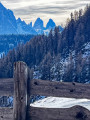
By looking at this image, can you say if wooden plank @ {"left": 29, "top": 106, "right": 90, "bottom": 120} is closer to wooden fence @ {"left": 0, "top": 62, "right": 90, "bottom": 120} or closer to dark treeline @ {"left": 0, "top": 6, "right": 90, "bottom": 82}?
wooden fence @ {"left": 0, "top": 62, "right": 90, "bottom": 120}

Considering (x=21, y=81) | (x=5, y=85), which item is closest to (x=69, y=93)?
(x=21, y=81)

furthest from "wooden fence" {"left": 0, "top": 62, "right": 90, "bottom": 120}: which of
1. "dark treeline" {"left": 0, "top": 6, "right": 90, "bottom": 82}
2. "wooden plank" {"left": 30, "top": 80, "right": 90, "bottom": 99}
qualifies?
"dark treeline" {"left": 0, "top": 6, "right": 90, "bottom": 82}

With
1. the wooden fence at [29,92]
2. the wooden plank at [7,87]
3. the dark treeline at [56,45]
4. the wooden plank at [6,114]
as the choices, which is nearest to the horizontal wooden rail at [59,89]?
the wooden fence at [29,92]

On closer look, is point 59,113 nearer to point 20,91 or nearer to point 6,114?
point 20,91

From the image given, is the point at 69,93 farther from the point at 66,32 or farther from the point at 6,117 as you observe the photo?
the point at 66,32

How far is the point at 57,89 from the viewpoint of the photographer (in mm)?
4383

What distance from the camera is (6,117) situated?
4305 millimetres

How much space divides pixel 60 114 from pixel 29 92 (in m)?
0.71

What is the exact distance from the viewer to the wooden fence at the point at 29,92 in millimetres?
4004

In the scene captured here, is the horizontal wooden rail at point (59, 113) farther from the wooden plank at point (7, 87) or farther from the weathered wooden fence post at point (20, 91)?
the wooden plank at point (7, 87)

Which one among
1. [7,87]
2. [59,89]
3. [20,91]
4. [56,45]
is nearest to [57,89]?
[59,89]

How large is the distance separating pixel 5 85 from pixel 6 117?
0.56m

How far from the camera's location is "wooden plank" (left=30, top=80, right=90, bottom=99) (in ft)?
14.3

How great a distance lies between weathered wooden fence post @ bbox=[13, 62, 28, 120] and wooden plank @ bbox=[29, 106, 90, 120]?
0.16 meters
